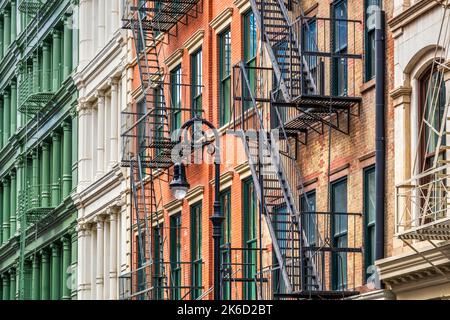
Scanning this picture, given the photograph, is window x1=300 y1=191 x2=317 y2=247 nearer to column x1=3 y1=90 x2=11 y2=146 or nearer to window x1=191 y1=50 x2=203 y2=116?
window x1=191 y1=50 x2=203 y2=116

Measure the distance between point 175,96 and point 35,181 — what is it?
19912 mm

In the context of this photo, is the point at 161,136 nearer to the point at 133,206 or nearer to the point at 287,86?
the point at 133,206

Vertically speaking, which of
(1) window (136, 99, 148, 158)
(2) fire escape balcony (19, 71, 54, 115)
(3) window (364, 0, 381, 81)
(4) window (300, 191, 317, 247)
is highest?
(2) fire escape balcony (19, 71, 54, 115)

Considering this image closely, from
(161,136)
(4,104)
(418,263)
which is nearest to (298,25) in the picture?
(418,263)

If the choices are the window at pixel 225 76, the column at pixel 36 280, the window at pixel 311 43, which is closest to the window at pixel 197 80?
the window at pixel 225 76

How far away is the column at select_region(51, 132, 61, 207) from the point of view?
5747 cm

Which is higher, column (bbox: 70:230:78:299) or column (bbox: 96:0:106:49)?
column (bbox: 96:0:106:49)

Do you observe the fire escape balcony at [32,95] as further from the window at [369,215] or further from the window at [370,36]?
the window at [369,215]

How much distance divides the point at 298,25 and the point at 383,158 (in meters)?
5.10

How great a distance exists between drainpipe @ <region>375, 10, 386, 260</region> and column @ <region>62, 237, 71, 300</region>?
96.0ft

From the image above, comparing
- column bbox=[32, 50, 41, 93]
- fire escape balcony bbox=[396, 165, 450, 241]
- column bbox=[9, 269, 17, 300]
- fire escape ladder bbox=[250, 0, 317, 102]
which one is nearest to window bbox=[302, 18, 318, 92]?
fire escape ladder bbox=[250, 0, 317, 102]

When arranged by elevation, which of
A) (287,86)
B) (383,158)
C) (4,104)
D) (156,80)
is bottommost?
(383,158)

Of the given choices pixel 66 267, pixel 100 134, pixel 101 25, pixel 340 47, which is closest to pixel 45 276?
pixel 66 267

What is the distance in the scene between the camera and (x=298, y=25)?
3117 cm
